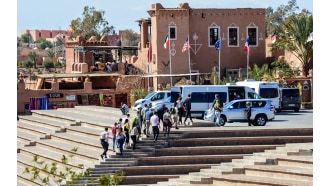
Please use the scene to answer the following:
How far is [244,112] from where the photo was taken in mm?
32250

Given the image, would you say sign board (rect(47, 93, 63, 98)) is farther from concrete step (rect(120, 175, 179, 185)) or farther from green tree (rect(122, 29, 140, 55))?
green tree (rect(122, 29, 140, 55))

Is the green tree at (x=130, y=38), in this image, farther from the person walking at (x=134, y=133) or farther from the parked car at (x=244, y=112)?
the person walking at (x=134, y=133)

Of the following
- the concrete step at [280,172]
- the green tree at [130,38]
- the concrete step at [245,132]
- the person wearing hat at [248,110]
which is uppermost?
the green tree at [130,38]

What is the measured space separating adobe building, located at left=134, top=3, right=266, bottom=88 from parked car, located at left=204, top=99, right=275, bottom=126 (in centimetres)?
2080

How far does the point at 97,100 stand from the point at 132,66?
869cm

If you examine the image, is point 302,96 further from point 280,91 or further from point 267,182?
point 267,182

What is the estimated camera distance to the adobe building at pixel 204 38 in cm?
5412

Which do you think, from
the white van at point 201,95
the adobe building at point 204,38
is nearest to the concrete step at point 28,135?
the white van at point 201,95

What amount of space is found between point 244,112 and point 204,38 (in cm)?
2337

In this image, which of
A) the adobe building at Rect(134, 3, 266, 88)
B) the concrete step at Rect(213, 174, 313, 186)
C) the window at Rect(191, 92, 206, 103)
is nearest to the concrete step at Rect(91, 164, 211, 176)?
the concrete step at Rect(213, 174, 313, 186)

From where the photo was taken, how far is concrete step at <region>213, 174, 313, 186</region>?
72.3 ft

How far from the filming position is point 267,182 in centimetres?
2266

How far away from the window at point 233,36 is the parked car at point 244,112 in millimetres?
23248

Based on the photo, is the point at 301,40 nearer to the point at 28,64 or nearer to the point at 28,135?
the point at 28,135
